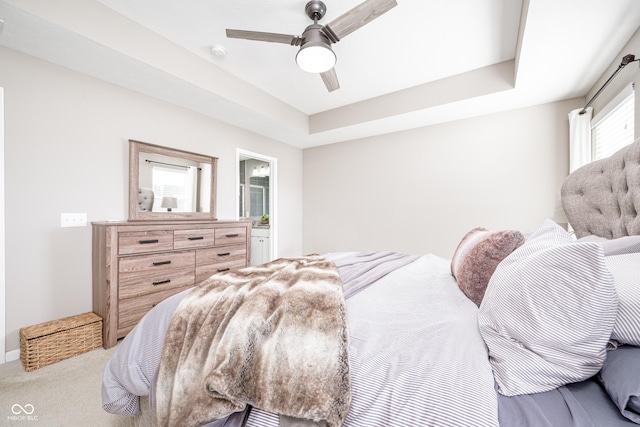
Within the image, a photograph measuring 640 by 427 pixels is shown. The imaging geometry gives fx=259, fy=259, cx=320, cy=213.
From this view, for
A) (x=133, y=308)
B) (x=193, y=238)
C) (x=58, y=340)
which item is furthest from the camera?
(x=193, y=238)

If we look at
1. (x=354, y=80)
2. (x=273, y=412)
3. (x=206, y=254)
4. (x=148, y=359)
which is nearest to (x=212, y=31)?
(x=354, y=80)

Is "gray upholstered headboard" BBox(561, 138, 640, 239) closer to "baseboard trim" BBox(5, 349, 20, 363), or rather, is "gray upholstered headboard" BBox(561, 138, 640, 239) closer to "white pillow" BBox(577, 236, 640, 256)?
"white pillow" BBox(577, 236, 640, 256)

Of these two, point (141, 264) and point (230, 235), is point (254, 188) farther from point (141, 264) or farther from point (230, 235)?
Answer: point (141, 264)

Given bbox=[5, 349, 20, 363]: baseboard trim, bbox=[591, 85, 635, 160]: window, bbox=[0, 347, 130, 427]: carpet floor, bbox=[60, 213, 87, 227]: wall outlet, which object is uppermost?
bbox=[591, 85, 635, 160]: window

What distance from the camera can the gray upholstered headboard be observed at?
1.28 m

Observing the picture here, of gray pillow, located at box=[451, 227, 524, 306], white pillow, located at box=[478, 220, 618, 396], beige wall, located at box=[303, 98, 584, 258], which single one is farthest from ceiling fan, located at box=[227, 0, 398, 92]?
beige wall, located at box=[303, 98, 584, 258]

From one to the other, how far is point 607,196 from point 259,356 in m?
2.07

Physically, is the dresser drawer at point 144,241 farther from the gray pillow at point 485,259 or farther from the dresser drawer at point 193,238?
the gray pillow at point 485,259

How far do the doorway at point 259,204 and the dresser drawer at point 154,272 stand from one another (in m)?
1.73

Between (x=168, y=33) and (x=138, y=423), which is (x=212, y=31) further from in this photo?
(x=138, y=423)

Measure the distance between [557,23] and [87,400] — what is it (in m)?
3.83

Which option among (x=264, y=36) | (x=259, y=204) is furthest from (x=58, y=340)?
(x=259, y=204)

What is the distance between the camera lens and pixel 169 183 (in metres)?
2.93

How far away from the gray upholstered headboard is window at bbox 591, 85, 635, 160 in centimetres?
59
